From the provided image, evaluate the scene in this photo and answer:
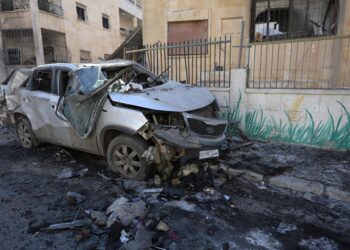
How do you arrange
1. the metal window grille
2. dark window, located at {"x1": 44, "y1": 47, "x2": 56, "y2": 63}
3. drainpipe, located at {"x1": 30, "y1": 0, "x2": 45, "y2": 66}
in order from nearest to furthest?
1. drainpipe, located at {"x1": 30, "y1": 0, "x2": 45, "y2": 66}
2. dark window, located at {"x1": 44, "y1": 47, "x2": 56, "y2": 63}
3. the metal window grille

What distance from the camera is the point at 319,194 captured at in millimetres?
3766

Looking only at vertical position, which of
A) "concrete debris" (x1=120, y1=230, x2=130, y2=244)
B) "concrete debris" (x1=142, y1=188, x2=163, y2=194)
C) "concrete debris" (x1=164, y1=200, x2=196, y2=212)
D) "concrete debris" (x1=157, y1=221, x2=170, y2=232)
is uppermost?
"concrete debris" (x1=142, y1=188, x2=163, y2=194)

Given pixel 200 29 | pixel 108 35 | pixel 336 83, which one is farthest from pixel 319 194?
pixel 108 35

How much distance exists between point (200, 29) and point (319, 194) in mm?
7448

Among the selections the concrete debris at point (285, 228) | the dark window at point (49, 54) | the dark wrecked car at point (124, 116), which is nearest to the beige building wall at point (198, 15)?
the dark wrecked car at point (124, 116)

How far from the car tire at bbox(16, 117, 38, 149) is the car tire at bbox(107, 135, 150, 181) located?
259 cm

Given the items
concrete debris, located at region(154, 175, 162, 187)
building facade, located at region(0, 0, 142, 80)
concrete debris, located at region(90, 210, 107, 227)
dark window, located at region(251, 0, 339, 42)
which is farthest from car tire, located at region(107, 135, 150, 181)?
building facade, located at region(0, 0, 142, 80)

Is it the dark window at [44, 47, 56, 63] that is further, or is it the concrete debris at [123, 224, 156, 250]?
the dark window at [44, 47, 56, 63]

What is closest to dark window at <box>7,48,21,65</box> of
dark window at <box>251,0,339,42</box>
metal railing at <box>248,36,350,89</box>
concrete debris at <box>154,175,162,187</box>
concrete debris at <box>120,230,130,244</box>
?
dark window at <box>251,0,339,42</box>

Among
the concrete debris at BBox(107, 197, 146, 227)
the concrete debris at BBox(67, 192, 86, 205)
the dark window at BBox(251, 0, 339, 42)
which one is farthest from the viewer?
the dark window at BBox(251, 0, 339, 42)

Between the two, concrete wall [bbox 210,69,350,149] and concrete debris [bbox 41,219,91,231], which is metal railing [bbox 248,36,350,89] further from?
concrete debris [bbox 41,219,91,231]


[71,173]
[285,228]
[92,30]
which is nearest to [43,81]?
[71,173]

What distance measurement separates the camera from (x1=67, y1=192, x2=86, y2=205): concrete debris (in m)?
3.52

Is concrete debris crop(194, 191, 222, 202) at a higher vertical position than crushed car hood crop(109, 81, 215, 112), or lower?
lower
